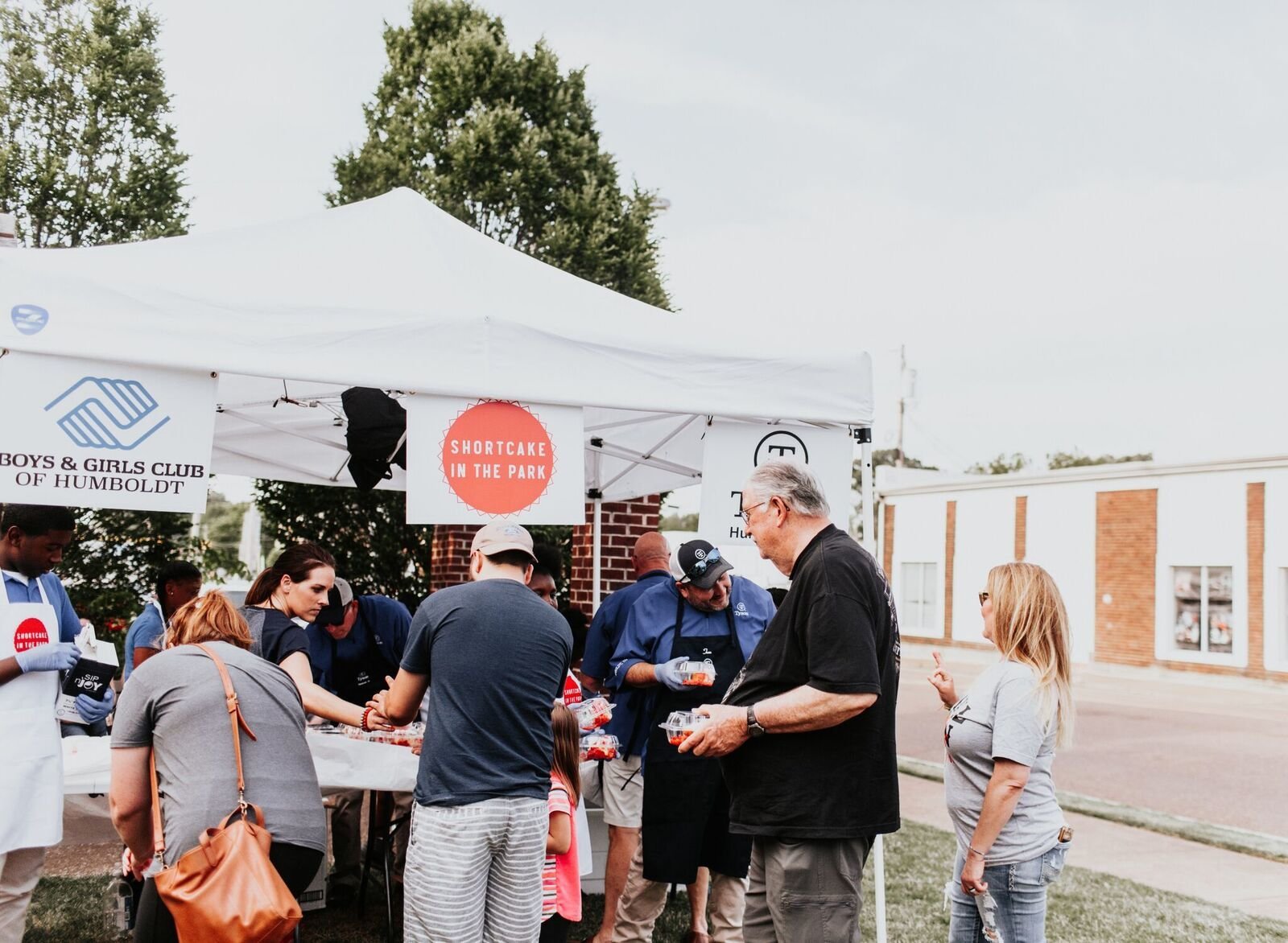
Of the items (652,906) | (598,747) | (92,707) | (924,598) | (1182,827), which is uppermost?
(92,707)

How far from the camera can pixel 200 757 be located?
294 cm

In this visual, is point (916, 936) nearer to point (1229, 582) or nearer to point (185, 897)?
point (185, 897)

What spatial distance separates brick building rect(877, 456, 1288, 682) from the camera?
81.6ft

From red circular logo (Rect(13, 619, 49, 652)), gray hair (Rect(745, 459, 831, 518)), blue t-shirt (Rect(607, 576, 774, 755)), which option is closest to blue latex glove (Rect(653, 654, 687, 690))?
blue t-shirt (Rect(607, 576, 774, 755))

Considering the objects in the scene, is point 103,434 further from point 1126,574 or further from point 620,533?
point 1126,574

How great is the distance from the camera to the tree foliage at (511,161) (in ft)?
48.7

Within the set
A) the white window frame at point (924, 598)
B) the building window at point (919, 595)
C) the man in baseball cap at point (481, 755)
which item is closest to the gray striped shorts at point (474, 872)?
the man in baseball cap at point (481, 755)

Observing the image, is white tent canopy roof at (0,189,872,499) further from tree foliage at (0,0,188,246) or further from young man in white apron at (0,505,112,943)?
tree foliage at (0,0,188,246)

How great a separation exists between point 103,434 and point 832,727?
268 centimetres

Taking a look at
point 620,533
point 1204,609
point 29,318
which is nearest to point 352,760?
point 29,318

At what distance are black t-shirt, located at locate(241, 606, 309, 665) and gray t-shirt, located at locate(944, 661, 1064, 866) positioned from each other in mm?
2242

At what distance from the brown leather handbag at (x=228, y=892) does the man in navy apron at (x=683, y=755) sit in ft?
7.15

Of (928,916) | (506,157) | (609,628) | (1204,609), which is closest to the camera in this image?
(609,628)

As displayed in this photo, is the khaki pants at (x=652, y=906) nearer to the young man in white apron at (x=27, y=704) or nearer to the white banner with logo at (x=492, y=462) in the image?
the white banner with logo at (x=492, y=462)
